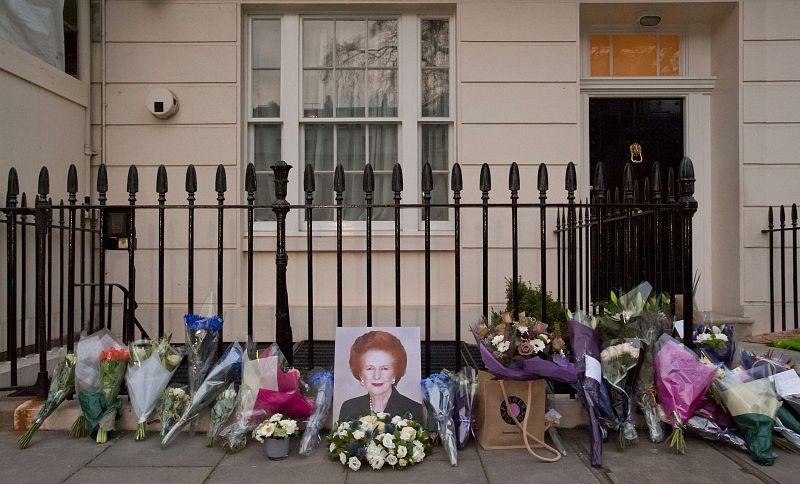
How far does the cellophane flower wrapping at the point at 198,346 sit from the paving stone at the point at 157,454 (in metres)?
0.30

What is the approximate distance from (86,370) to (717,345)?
3.85 m

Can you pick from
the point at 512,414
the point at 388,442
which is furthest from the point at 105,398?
the point at 512,414

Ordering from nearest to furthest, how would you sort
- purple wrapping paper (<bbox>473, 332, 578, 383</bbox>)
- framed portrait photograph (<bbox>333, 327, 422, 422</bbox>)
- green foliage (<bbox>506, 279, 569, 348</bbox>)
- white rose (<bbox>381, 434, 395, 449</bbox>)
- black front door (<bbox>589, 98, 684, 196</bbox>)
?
white rose (<bbox>381, 434, 395, 449</bbox>), purple wrapping paper (<bbox>473, 332, 578, 383</bbox>), framed portrait photograph (<bbox>333, 327, 422, 422</bbox>), green foliage (<bbox>506, 279, 569, 348</bbox>), black front door (<bbox>589, 98, 684, 196</bbox>)

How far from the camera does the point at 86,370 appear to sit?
10.9ft

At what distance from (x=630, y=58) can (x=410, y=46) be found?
2556 millimetres

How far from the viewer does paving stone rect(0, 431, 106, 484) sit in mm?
2885

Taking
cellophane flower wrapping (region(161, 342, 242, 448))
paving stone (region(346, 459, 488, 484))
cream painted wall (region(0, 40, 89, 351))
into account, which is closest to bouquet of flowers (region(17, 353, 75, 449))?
cellophane flower wrapping (region(161, 342, 242, 448))

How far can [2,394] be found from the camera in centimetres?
401

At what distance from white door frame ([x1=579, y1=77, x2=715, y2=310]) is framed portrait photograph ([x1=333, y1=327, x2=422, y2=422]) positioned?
391 centimetres

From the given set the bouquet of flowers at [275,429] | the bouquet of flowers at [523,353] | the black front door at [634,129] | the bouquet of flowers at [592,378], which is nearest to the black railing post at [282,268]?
the bouquet of flowers at [275,429]

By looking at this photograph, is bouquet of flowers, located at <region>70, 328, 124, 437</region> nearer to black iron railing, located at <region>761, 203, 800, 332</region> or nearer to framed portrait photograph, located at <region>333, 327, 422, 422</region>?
framed portrait photograph, located at <region>333, 327, 422, 422</region>

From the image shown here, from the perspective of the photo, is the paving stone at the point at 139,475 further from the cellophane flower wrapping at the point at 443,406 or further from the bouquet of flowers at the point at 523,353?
the bouquet of flowers at the point at 523,353

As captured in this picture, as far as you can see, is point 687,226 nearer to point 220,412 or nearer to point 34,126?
point 220,412

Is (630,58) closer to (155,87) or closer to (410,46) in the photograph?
(410,46)
